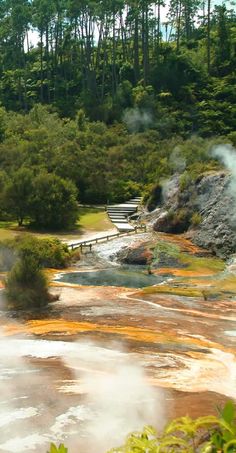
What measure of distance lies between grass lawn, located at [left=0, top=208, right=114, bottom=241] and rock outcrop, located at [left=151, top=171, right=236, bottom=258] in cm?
395

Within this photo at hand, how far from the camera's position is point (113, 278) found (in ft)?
87.2

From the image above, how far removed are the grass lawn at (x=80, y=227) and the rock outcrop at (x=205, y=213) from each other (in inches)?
156

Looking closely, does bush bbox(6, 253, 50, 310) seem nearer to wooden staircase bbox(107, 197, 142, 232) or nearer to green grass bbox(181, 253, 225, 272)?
green grass bbox(181, 253, 225, 272)

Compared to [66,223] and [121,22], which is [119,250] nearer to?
[66,223]

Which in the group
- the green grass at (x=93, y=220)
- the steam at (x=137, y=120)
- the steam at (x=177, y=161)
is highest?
the steam at (x=137, y=120)

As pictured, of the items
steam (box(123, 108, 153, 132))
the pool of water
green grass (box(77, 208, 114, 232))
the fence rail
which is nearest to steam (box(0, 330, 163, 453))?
the pool of water

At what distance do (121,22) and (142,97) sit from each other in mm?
23124

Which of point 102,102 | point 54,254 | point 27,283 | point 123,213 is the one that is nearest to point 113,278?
point 54,254

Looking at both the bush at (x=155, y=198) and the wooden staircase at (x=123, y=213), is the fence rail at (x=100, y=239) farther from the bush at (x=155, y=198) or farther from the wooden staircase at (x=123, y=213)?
the bush at (x=155, y=198)

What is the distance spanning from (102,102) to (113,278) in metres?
46.4

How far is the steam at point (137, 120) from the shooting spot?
62156 millimetres

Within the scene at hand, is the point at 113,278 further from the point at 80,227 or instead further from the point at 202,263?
the point at 80,227

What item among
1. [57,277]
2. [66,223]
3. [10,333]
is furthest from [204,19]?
[10,333]

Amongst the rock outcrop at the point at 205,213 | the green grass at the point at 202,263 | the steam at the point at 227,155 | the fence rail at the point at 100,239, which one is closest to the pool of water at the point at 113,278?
the green grass at the point at 202,263
